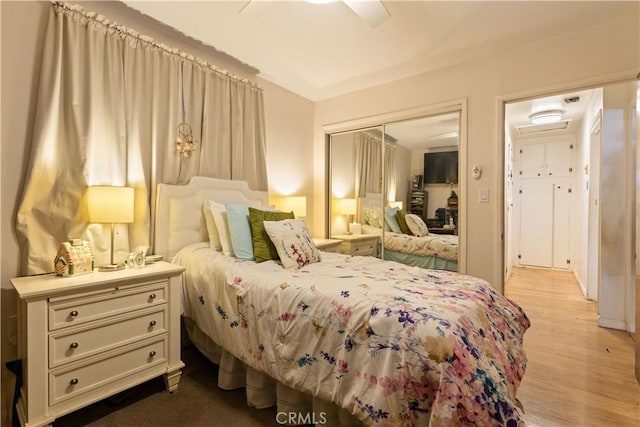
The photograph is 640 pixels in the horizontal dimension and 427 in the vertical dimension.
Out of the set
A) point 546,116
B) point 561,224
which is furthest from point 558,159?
point 546,116

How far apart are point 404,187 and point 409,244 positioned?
25.1 inches

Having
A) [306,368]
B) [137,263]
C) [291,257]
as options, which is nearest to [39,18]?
[137,263]

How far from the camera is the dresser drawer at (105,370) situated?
148 centimetres

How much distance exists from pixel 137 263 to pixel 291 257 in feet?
3.25

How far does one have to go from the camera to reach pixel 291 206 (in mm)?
3498

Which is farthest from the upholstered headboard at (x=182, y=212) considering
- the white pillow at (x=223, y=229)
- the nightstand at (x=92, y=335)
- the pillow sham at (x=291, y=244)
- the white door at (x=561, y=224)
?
the white door at (x=561, y=224)

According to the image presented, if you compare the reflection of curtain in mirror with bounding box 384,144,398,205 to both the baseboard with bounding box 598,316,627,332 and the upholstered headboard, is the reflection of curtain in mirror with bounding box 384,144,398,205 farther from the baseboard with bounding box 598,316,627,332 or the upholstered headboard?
the baseboard with bounding box 598,316,627,332

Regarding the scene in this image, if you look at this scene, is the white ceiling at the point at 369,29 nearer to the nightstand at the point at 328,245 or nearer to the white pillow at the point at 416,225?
the white pillow at the point at 416,225

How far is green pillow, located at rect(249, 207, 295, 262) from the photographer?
218 cm

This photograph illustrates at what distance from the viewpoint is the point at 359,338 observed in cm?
128

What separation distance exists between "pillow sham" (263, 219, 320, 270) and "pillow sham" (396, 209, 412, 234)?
1469 millimetres

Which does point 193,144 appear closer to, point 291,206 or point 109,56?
point 109,56

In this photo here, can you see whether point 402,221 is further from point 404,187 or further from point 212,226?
point 212,226

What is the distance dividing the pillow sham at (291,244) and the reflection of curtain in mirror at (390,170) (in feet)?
4.95
